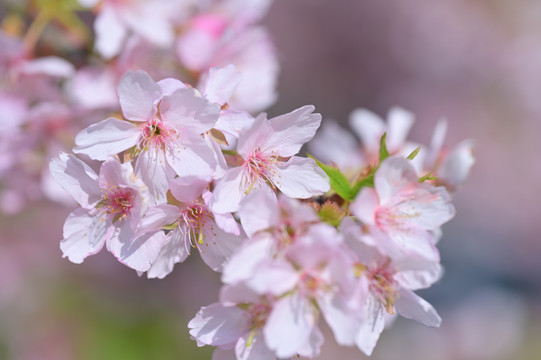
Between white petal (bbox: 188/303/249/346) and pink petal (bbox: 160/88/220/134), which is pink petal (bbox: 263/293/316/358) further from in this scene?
pink petal (bbox: 160/88/220/134)

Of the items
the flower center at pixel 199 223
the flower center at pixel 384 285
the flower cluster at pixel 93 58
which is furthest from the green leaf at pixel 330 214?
the flower cluster at pixel 93 58

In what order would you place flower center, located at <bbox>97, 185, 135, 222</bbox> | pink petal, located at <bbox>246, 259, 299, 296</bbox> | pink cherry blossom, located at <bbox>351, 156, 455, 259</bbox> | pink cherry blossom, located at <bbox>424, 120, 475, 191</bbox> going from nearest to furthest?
1. pink petal, located at <bbox>246, 259, 299, 296</bbox>
2. pink cherry blossom, located at <bbox>351, 156, 455, 259</bbox>
3. flower center, located at <bbox>97, 185, 135, 222</bbox>
4. pink cherry blossom, located at <bbox>424, 120, 475, 191</bbox>

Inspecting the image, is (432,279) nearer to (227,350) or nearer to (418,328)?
(227,350)

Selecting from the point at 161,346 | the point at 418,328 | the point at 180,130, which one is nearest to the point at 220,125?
the point at 180,130

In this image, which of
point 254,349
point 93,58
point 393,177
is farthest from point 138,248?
point 93,58

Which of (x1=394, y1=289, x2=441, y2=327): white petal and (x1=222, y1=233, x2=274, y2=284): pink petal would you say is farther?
(x1=394, y1=289, x2=441, y2=327): white petal

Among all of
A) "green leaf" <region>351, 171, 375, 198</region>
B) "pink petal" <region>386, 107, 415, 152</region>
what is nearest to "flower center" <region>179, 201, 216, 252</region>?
"green leaf" <region>351, 171, 375, 198</region>

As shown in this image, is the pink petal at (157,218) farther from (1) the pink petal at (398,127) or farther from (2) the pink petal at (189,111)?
(1) the pink petal at (398,127)
